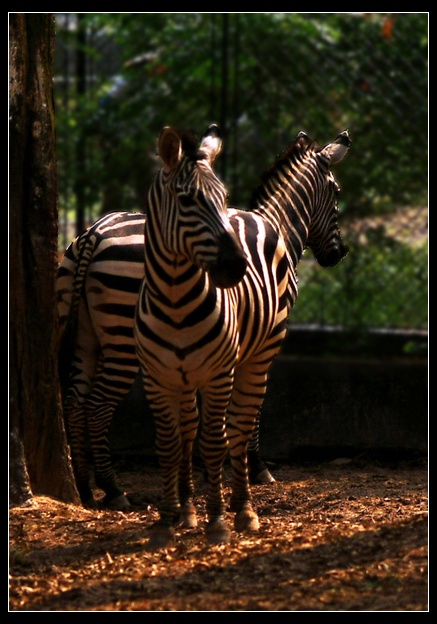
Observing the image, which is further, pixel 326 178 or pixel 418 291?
pixel 418 291

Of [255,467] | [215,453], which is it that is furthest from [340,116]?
[215,453]

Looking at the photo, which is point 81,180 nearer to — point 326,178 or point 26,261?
point 326,178

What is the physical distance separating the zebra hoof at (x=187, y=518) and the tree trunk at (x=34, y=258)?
84 cm

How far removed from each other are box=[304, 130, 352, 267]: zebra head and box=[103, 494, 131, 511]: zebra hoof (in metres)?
2.24

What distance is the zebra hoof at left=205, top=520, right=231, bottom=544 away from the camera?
19.2ft

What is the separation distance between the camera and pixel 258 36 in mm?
13070

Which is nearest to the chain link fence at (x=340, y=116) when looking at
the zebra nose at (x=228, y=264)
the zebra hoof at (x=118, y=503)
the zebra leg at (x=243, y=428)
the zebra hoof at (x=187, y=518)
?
the zebra hoof at (x=118, y=503)

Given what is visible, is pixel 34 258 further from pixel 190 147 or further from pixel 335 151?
pixel 335 151

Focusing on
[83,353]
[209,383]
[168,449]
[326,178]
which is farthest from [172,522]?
[326,178]

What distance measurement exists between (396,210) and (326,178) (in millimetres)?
5098

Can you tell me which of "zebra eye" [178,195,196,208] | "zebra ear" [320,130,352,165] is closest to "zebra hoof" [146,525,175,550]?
"zebra eye" [178,195,196,208]

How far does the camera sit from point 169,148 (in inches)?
217

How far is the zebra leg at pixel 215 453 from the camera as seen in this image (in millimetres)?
5852

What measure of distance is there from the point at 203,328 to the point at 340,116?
781cm
